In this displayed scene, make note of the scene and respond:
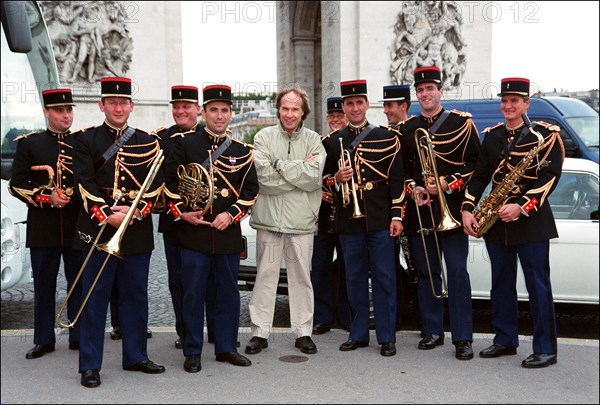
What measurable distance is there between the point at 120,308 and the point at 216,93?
1.71 m

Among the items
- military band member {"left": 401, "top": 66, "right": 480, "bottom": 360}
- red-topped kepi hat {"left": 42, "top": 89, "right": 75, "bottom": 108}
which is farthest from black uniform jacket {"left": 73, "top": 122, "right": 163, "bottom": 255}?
military band member {"left": 401, "top": 66, "right": 480, "bottom": 360}

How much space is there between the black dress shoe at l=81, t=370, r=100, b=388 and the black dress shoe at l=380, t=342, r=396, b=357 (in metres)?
2.17

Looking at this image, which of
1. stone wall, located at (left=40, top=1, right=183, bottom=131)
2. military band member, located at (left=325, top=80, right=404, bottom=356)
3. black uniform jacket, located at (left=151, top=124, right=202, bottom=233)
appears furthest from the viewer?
stone wall, located at (left=40, top=1, right=183, bottom=131)

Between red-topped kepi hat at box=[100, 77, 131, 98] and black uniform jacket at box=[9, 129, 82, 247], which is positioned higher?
red-topped kepi hat at box=[100, 77, 131, 98]

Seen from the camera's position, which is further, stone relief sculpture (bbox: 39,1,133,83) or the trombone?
stone relief sculpture (bbox: 39,1,133,83)

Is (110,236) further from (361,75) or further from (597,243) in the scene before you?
(361,75)

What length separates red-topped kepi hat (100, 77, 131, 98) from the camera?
5.24 m

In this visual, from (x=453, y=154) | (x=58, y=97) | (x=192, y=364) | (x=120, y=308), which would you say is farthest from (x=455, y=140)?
(x=58, y=97)

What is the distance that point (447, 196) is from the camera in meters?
5.91

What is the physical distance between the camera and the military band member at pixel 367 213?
233 inches

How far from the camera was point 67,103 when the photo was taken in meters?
5.88

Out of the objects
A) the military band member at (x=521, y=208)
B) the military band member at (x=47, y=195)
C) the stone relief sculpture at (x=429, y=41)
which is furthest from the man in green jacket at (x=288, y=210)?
the stone relief sculpture at (x=429, y=41)

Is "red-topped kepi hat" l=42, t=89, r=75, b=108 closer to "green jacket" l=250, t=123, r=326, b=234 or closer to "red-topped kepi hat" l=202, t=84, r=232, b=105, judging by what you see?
"red-topped kepi hat" l=202, t=84, r=232, b=105

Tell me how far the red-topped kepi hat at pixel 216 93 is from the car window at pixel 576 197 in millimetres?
3170
